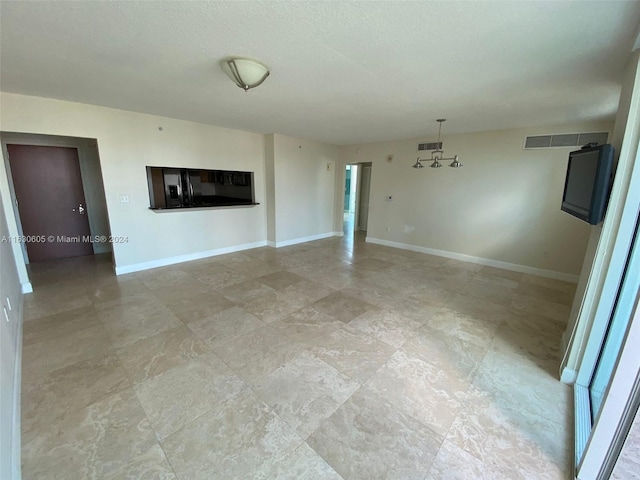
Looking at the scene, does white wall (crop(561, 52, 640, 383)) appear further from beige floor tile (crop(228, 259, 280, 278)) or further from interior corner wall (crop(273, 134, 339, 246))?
interior corner wall (crop(273, 134, 339, 246))

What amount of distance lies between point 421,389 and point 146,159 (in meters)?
4.96

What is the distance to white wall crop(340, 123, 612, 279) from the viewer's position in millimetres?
4324

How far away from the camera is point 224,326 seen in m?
2.78

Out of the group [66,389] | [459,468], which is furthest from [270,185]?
[459,468]

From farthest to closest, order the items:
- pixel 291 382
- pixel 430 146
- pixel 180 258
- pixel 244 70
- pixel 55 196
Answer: pixel 430 146 → pixel 180 258 → pixel 55 196 → pixel 244 70 → pixel 291 382

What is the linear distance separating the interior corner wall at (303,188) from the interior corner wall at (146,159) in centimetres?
56

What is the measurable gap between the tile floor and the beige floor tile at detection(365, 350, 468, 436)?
0.01 meters

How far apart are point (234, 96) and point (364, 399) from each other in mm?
3460

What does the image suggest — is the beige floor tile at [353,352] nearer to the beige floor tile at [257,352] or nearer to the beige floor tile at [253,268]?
the beige floor tile at [257,352]

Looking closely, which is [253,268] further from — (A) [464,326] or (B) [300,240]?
(A) [464,326]

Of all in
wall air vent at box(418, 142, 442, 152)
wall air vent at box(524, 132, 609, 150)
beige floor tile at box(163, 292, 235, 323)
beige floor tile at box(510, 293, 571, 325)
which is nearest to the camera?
beige floor tile at box(163, 292, 235, 323)

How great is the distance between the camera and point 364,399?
6.19 feet

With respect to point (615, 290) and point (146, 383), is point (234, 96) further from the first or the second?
point (615, 290)

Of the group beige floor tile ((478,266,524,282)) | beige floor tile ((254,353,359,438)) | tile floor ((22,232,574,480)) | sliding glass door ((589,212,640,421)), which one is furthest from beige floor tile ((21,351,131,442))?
beige floor tile ((478,266,524,282))
